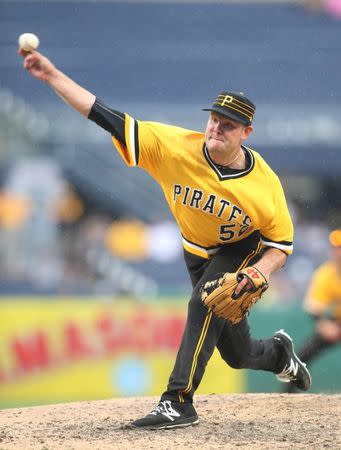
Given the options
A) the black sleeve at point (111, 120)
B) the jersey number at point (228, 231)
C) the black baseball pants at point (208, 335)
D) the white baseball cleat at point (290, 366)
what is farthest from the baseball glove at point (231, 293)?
the white baseball cleat at point (290, 366)

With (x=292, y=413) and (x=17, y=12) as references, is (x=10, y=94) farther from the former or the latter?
(x=292, y=413)

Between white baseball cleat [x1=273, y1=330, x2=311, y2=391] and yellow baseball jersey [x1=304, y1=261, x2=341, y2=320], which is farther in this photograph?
yellow baseball jersey [x1=304, y1=261, x2=341, y2=320]

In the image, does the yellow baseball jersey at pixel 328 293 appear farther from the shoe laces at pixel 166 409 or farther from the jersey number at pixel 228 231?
the shoe laces at pixel 166 409

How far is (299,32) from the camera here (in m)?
17.5

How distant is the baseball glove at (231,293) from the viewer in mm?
5363

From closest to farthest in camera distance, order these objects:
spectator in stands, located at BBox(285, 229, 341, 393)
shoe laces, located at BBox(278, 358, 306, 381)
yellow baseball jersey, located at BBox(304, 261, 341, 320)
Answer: shoe laces, located at BBox(278, 358, 306, 381)
spectator in stands, located at BBox(285, 229, 341, 393)
yellow baseball jersey, located at BBox(304, 261, 341, 320)

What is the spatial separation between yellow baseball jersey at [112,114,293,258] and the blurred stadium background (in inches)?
197

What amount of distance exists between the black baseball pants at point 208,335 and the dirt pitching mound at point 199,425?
0.94ft

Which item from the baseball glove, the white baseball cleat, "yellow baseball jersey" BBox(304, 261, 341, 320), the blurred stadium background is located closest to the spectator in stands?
"yellow baseball jersey" BBox(304, 261, 341, 320)

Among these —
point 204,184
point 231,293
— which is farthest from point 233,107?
point 231,293

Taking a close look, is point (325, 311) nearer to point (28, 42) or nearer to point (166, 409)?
point (166, 409)

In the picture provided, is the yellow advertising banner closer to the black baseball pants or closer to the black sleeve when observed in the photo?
the black baseball pants

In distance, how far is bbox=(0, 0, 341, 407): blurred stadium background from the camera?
1055 cm

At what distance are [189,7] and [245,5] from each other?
1040 mm
